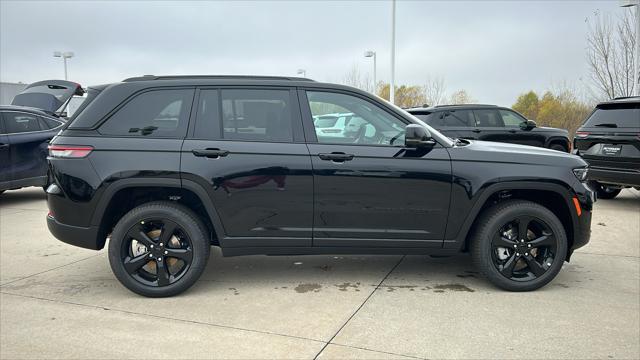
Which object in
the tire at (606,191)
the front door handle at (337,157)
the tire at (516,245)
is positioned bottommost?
the tire at (606,191)

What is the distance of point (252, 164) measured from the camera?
4.01 metres

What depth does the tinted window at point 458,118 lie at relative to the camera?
11180 mm

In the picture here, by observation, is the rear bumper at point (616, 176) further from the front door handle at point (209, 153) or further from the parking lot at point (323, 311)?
the front door handle at point (209, 153)

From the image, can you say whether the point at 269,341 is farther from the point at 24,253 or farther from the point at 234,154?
the point at 24,253

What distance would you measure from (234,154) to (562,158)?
2856mm

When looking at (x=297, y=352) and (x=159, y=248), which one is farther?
(x=159, y=248)

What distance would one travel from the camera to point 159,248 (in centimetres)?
407

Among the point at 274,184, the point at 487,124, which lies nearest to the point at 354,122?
the point at 274,184

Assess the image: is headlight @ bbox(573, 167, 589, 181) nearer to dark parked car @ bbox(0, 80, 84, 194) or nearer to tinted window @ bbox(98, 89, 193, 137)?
tinted window @ bbox(98, 89, 193, 137)

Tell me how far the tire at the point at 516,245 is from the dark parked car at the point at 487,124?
6.92 m

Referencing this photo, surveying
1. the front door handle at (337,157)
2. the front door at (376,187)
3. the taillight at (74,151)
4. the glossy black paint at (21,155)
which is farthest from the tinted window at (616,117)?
the glossy black paint at (21,155)

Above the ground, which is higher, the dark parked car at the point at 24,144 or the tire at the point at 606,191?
the dark parked car at the point at 24,144

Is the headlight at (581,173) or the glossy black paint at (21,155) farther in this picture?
the glossy black paint at (21,155)

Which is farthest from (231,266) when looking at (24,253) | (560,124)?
(560,124)
